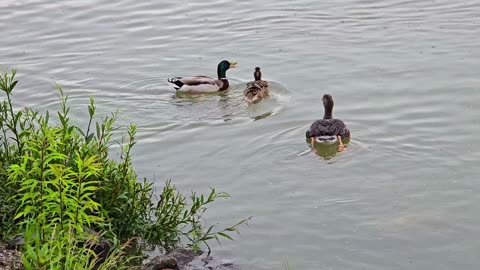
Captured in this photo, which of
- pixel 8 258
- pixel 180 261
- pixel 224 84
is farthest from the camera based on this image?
pixel 224 84

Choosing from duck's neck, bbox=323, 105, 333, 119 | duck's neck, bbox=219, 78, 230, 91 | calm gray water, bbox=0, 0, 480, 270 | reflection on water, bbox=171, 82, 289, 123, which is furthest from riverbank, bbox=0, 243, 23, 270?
duck's neck, bbox=219, 78, 230, 91

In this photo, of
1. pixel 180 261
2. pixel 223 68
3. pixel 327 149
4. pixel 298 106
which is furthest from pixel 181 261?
pixel 223 68

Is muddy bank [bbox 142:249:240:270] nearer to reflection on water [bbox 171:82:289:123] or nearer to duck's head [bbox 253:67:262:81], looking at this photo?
reflection on water [bbox 171:82:289:123]

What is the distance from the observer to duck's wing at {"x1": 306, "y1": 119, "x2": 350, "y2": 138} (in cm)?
1234

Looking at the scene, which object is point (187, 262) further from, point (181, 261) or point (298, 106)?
point (298, 106)

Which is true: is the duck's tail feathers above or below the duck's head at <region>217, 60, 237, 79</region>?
below

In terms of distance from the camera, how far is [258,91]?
1427 centimetres

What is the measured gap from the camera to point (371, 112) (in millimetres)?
13406

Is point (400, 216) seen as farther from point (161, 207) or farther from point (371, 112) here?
point (371, 112)

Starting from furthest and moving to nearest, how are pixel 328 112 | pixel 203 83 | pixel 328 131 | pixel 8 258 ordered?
pixel 203 83 < pixel 328 112 < pixel 328 131 < pixel 8 258

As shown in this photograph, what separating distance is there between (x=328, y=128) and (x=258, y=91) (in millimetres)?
2159

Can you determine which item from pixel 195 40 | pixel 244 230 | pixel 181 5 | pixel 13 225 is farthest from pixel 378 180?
pixel 181 5

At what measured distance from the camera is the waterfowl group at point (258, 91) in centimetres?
1242

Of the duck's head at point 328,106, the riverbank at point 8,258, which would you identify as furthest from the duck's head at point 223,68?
the riverbank at point 8,258
